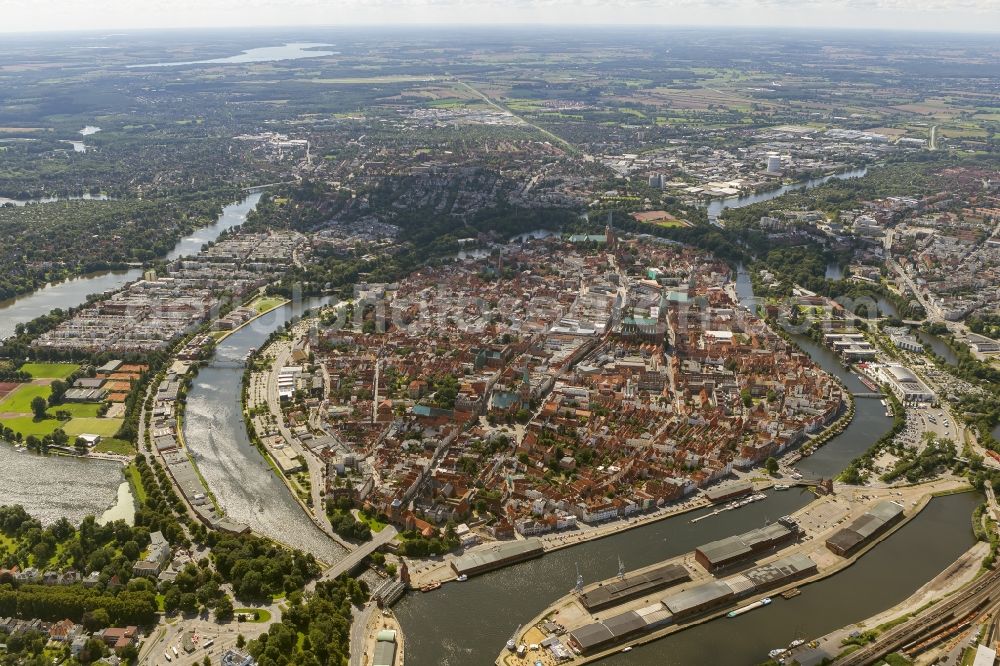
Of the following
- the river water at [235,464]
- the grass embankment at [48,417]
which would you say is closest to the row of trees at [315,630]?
the river water at [235,464]

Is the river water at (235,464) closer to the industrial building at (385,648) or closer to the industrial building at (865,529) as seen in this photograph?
the industrial building at (385,648)

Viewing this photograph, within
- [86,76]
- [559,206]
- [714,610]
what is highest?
[86,76]

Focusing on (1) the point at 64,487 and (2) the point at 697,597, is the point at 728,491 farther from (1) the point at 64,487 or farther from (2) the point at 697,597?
(1) the point at 64,487

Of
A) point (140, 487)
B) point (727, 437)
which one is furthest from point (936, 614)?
point (140, 487)

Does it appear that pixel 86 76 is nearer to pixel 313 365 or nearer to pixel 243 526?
pixel 313 365

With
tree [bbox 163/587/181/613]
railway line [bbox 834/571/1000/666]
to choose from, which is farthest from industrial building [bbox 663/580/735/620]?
tree [bbox 163/587/181/613]

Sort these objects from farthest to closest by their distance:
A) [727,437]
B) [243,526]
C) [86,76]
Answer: [86,76] < [727,437] < [243,526]
